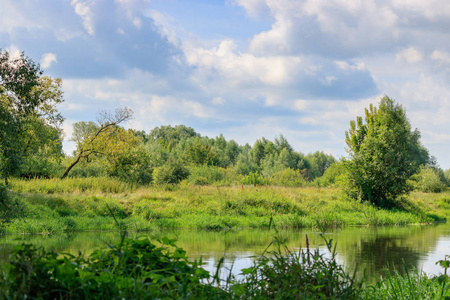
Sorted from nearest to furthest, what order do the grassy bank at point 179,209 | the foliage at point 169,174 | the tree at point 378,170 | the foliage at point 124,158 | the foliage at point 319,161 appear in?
the grassy bank at point 179,209
the tree at point 378,170
the foliage at point 124,158
the foliage at point 169,174
the foliage at point 319,161

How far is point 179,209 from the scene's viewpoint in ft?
75.2

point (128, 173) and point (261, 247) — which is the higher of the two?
point (128, 173)

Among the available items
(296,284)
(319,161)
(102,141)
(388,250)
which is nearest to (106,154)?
(102,141)

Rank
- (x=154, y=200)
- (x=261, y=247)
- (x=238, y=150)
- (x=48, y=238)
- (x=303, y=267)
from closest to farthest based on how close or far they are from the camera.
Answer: (x=303, y=267)
(x=261, y=247)
(x=48, y=238)
(x=154, y=200)
(x=238, y=150)

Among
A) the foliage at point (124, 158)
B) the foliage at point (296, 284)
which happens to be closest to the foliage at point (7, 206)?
the foliage at point (296, 284)

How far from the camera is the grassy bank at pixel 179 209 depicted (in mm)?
19562

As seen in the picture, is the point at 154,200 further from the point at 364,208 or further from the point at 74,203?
the point at 364,208

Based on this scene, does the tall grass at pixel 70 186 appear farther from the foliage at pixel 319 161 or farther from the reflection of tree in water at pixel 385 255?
the foliage at pixel 319 161

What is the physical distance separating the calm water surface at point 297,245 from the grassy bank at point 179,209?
1.58 meters

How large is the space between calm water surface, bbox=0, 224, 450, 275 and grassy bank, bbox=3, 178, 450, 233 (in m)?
1.58

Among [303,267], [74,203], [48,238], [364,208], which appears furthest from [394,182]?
[303,267]

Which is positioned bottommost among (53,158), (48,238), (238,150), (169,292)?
(48,238)

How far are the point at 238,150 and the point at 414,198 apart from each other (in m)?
50.5

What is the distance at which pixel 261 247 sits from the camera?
555 inches
